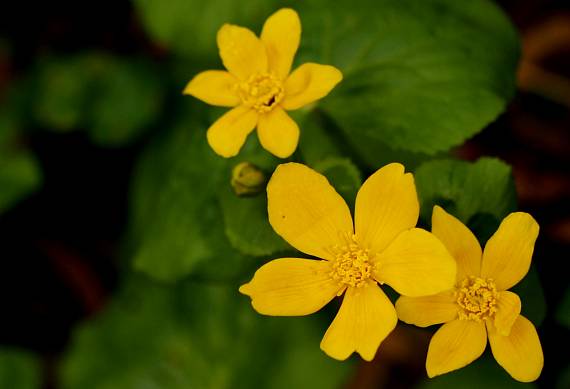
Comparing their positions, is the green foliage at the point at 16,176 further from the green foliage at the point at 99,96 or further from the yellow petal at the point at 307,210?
the yellow petal at the point at 307,210

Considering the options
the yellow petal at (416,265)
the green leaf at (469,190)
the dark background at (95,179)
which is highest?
the yellow petal at (416,265)

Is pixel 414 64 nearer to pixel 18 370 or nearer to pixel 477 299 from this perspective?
pixel 477 299

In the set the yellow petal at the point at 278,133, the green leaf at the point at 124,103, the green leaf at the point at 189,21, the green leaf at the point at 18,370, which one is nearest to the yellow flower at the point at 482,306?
the yellow petal at the point at 278,133

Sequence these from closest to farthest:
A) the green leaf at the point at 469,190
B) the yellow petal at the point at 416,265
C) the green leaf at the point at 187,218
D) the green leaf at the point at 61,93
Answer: the yellow petal at the point at 416,265, the green leaf at the point at 469,190, the green leaf at the point at 187,218, the green leaf at the point at 61,93

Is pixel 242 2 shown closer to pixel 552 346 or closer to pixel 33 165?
pixel 33 165

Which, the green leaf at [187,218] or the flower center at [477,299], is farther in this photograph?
the green leaf at [187,218]

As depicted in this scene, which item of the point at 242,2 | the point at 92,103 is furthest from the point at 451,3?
the point at 92,103

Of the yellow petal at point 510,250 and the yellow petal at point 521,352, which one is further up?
the yellow petal at point 510,250

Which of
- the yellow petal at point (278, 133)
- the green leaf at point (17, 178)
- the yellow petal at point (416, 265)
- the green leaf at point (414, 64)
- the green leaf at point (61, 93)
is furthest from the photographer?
the green leaf at point (61, 93)
